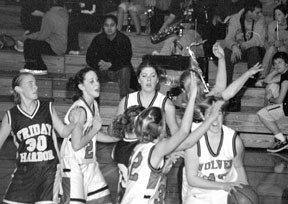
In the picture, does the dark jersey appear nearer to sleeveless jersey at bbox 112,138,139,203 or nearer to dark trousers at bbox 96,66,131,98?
sleeveless jersey at bbox 112,138,139,203

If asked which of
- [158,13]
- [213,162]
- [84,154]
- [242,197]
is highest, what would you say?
[158,13]

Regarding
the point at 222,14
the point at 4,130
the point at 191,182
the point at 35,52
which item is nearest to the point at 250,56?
the point at 222,14

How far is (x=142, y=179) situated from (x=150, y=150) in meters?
0.21

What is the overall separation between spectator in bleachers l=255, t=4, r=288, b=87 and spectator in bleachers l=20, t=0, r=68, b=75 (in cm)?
327

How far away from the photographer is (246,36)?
11.5 meters

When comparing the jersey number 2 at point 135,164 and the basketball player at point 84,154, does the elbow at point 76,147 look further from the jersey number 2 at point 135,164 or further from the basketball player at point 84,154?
the jersey number 2 at point 135,164

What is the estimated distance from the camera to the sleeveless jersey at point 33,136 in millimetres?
5785

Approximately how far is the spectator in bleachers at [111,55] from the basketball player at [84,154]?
4.58 m

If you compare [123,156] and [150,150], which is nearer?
[150,150]

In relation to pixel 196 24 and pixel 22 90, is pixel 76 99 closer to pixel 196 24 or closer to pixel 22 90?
pixel 22 90

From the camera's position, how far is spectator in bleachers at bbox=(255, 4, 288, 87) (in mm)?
11508

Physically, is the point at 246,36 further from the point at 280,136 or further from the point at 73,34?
the point at 73,34

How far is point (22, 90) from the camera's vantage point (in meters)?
5.92

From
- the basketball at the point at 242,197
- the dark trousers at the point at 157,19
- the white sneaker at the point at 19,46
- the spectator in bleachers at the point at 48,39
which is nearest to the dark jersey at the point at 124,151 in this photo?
the basketball at the point at 242,197
